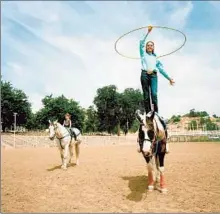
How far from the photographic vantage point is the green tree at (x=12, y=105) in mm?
89750

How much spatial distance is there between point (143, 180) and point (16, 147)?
40353mm

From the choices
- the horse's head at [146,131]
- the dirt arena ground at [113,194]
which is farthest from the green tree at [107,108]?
the horse's head at [146,131]

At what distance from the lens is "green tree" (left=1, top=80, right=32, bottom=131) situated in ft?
294

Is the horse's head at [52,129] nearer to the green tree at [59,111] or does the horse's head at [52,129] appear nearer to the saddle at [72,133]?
the saddle at [72,133]

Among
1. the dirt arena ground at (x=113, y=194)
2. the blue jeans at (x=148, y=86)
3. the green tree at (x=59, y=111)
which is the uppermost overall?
the green tree at (x=59, y=111)

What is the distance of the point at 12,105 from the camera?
91.2 meters

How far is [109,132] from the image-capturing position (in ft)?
395

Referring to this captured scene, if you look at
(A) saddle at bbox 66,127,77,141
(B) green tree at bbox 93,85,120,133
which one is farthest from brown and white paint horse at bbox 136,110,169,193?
(B) green tree at bbox 93,85,120,133

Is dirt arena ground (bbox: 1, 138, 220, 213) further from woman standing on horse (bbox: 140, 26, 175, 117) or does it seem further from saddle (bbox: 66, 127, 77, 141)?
saddle (bbox: 66, 127, 77, 141)

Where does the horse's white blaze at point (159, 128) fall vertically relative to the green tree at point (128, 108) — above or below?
below

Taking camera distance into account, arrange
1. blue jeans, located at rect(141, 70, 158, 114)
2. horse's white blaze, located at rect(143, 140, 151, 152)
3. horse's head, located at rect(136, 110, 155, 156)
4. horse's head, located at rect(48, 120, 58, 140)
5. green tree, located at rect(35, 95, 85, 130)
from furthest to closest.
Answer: green tree, located at rect(35, 95, 85, 130), horse's head, located at rect(48, 120, 58, 140), blue jeans, located at rect(141, 70, 158, 114), horse's head, located at rect(136, 110, 155, 156), horse's white blaze, located at rect(143, 140, 151, 152)

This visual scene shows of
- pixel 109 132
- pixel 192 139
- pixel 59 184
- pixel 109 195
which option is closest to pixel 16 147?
pixel 192 139

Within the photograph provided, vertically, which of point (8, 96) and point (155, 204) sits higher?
point (8, 96)

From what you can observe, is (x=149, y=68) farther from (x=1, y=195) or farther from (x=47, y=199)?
(x=1, y=195)
